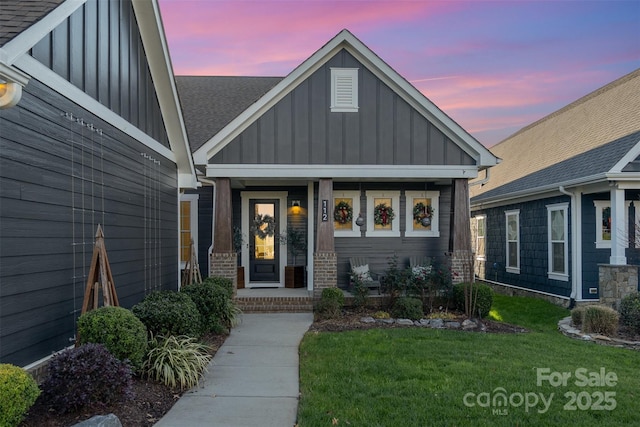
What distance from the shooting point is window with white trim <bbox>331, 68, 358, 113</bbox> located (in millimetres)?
11164

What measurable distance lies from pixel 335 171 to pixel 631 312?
20.6 feet

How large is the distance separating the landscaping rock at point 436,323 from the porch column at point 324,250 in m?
2.27

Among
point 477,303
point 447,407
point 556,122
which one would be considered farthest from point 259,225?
point 556,122

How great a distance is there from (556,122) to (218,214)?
1279 centimetres

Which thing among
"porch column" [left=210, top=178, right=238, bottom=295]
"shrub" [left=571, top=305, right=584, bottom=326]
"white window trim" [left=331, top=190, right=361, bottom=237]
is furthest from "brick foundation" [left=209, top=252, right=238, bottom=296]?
"shrub" [left=571, top=305, right=584, bottom=326]

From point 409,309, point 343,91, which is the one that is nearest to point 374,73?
point 343,91

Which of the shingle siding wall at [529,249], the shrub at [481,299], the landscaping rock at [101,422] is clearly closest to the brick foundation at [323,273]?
the shrub at [481,299]

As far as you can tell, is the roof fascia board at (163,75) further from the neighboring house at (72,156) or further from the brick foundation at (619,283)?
the brick foundation at (619,283)

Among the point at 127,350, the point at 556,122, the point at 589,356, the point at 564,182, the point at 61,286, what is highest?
the point at 556,122

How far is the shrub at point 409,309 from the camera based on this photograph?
10.0m

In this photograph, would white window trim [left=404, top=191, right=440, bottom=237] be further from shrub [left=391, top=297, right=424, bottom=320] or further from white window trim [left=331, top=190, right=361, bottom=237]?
shrub [left=391, top=297, right=424, bottom=320]

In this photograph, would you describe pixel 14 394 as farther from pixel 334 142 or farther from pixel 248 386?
pixel 334 142

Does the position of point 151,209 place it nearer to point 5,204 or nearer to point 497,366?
point 5,204

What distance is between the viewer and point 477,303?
1039cm
